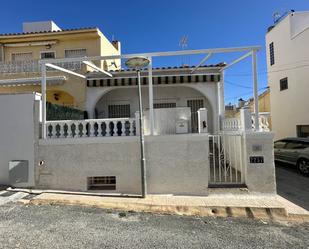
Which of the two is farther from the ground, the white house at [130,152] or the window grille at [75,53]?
the window grille at [75,53]

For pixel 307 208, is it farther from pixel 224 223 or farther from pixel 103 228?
pixel 103 228

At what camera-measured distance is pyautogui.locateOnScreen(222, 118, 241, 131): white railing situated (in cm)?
1144

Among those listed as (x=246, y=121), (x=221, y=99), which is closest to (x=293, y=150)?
(x=221, y=99)

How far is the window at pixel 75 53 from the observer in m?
17.0

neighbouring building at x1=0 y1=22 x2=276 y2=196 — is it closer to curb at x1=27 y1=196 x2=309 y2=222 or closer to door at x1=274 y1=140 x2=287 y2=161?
curb at x1=27 y1=196 x2=309 y2=222

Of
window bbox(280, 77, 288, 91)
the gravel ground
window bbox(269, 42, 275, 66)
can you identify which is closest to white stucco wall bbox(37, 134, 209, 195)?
the gravel ground

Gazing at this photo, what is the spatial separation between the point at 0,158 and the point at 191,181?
817 cm

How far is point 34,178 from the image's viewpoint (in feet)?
33.3

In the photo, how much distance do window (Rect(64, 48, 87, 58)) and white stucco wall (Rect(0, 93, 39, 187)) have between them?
7824 millimetres

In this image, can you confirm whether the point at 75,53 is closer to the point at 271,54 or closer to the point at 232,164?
the point at 232,164

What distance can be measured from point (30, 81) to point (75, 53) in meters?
3.97

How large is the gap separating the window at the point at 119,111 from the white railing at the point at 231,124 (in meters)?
6.56

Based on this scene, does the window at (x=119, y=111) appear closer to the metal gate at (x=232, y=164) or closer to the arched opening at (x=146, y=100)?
the arched opening at (x=146, y=100)

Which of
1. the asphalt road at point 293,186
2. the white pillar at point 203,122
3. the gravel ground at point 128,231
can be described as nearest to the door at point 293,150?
the asphalt road at point 293,186
